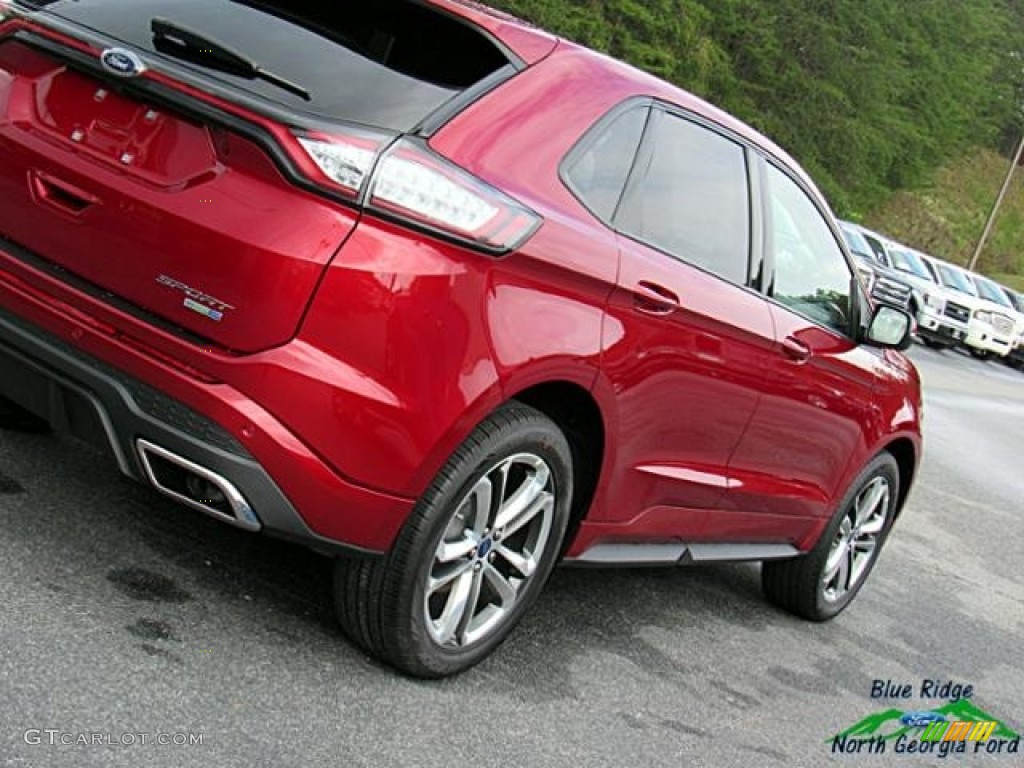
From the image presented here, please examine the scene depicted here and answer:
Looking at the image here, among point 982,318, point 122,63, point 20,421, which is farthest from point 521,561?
point 982,318

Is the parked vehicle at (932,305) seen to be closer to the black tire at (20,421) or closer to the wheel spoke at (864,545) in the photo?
the wheel spoke at (864,545)

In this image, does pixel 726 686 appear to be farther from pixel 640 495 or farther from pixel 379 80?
pixel 379 80

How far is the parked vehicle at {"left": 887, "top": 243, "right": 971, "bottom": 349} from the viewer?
92.1 ft

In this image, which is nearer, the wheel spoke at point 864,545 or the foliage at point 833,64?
the wheel spoke at point 864,545

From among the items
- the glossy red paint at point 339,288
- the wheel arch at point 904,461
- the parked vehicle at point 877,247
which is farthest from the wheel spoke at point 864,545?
the parked vehicle at point 877,247

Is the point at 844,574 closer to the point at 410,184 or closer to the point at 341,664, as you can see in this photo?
the point at 341,664

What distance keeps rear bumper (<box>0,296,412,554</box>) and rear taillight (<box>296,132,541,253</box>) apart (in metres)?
0.56

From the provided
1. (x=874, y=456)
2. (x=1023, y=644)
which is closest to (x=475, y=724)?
(x=874, y=456)

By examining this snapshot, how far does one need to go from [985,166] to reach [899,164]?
66.6ft

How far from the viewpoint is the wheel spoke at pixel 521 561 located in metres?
3.89

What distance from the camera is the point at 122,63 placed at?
335 cm

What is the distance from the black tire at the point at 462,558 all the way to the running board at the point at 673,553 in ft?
0.90

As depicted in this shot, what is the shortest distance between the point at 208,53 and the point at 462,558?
1.46 m

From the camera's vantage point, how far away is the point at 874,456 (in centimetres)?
583
